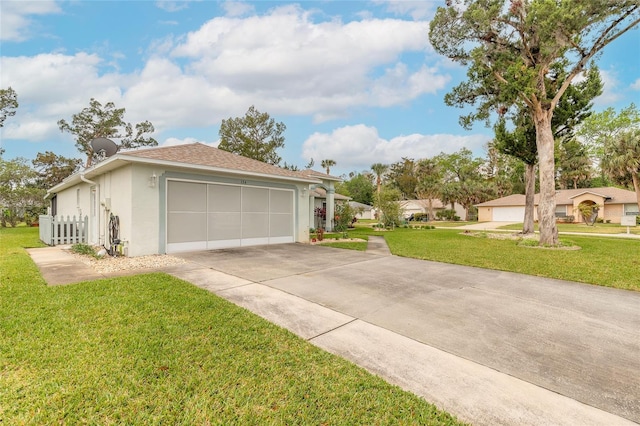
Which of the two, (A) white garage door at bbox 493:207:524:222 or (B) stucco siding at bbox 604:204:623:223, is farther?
(A) white garage door at bbox 493:207:524:222

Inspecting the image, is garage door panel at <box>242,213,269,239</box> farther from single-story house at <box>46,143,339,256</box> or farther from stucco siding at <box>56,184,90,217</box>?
stucco siding at <box>56,184,90,217</box>

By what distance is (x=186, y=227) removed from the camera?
9.19 meters

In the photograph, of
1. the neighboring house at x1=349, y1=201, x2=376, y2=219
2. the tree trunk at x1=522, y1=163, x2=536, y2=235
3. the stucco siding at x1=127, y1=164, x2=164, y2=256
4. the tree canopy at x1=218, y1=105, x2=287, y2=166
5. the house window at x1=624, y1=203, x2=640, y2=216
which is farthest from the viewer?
the neighboring house at x1=349, y1=201, x2=376, y2=219

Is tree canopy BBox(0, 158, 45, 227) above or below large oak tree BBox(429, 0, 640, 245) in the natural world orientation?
below

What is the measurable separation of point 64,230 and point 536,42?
66.4ft

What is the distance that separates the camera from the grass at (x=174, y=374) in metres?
2.04

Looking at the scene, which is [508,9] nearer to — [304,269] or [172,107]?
[304,269]

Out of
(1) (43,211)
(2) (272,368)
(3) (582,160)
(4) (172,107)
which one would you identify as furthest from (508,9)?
(3) (582,160)

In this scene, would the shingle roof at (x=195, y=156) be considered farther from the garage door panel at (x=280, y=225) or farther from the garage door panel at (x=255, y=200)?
the garage door panel at (x=280, y=225)

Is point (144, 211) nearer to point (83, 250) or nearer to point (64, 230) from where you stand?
point (83, 250)

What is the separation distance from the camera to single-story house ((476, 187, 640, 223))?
29531 millimetres

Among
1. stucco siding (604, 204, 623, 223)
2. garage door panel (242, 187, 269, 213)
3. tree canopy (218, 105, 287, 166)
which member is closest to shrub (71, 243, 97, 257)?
garage door panel (242, 187, 269, 213)

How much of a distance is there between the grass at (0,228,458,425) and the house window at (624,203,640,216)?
133ft

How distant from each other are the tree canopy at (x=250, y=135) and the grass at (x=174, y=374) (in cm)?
2927
